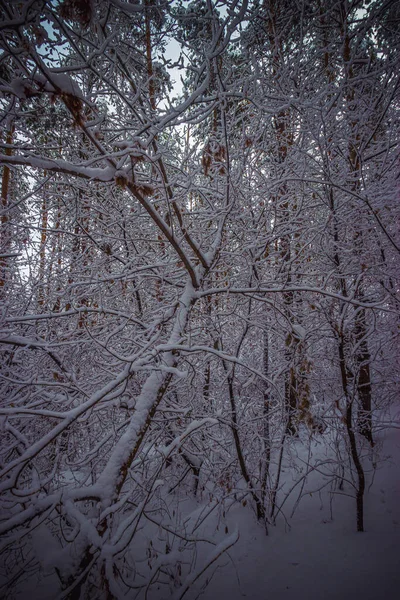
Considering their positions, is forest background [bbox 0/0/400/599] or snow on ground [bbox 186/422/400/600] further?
snow on ground [bbox 186/422/400/600]

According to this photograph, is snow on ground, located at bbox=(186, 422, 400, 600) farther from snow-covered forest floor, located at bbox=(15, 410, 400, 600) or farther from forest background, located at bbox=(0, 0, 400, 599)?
forest background, located at bbox=(0, 0, 400, 599)

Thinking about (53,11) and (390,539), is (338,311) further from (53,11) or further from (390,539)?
(53,11)

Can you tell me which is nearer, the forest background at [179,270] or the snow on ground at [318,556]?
the forest background at [179,270]

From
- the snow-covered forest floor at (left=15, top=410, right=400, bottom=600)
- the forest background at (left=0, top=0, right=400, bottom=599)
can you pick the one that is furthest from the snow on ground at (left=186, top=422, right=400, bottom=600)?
the forest background at (left=0, top=0, right=400, bottom=599)

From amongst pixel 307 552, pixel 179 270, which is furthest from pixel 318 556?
pixel 179 270

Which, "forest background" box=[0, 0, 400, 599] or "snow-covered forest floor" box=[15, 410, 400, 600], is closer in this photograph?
"forest background" box=[0, 0, 400, 599]

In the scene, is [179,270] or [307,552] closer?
[307,552]

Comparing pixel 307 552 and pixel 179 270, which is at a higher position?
pixel 179 270

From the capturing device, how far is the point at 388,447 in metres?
4.82

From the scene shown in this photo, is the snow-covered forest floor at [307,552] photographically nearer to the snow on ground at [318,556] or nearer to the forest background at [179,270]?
the snow on ground at [318,556]

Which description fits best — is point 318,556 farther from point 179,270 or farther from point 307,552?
point 179,270

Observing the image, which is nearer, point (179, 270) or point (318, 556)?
point (318, 556)

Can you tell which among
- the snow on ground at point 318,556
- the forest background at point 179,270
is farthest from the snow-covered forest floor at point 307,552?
the forest background at point 179,270

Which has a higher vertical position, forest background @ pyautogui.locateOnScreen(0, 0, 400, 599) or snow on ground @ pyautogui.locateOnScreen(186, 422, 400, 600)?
forest background @ pyautogui.locateOnScreen(0, 0, 400, 599)
